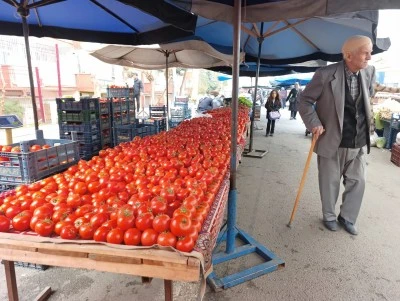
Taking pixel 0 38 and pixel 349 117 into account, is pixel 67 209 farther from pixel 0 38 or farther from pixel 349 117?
pixel 0 38

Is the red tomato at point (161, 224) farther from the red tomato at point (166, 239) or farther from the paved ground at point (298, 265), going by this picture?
the paved ground at point (298, 265)

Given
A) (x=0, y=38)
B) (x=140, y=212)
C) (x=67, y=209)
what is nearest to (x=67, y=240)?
(x=67, y=209)

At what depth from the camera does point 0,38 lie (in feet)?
55.8

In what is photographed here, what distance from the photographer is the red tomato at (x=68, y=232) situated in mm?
1638

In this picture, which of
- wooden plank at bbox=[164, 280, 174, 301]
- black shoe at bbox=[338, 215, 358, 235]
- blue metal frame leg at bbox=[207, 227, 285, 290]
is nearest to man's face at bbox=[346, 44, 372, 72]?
black shoe at bbox=[338, 215, 358, 235]

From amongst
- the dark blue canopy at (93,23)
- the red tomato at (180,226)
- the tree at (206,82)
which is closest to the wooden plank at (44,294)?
the red tomato at (180,226)

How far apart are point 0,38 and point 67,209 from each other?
20599 mm

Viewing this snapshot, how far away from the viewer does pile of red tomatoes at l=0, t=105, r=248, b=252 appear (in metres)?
1.64

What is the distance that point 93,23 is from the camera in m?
4.38

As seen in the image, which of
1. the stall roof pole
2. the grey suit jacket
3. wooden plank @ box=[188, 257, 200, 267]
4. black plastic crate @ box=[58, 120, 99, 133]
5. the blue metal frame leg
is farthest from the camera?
black plastic crate @ box=[58, 120, 99, 133]

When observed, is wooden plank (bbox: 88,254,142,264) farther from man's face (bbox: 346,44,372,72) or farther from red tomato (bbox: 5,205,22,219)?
man's face (bbox: 346,44,372,72)

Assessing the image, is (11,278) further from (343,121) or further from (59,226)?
(343,121)

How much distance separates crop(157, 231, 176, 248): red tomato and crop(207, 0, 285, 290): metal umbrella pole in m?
1.28

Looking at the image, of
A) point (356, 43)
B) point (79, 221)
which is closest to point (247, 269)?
point (79, 221)
